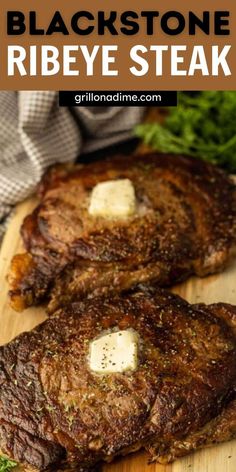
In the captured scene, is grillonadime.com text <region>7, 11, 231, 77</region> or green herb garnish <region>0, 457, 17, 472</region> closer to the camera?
green herb garnish <region>0, 457, 17, 472</region>

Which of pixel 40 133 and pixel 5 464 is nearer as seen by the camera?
pixel 5 464

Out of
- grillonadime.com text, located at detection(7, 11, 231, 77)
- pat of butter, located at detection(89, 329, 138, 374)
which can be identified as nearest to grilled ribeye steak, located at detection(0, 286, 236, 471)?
pat of butter, located at detection(89, 329, 138, 374)

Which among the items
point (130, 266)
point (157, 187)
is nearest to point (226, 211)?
point (157, 187)

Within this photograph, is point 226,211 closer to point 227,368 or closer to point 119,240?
point 119,240

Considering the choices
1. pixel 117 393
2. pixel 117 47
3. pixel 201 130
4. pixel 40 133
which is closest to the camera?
pixel 117 393

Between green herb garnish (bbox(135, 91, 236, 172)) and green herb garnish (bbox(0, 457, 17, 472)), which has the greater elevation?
green herb garnish (bbox(135, 91, 236, 172))

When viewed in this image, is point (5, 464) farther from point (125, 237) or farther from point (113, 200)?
point (113, 200)

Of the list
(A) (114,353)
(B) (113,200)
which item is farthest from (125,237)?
(A) (114,353)

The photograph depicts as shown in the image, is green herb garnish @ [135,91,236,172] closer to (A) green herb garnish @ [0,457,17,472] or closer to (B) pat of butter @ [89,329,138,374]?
(B) pat of butter @ [89,329,138,374]

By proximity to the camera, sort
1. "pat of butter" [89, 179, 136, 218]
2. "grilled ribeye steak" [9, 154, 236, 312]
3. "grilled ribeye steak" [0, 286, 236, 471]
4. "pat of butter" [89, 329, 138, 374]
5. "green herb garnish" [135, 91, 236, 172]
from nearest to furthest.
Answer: "grilled ribeye steak" [0, 286, 236, 471] < "pat of butter" [89, 329, 138, 374] < "grilled ribeye steak" [9, 154, 236, 312] < "pat of butter" [89, 179, 136, 218] < "green herb garnish" [135, 91, 236, 172]
